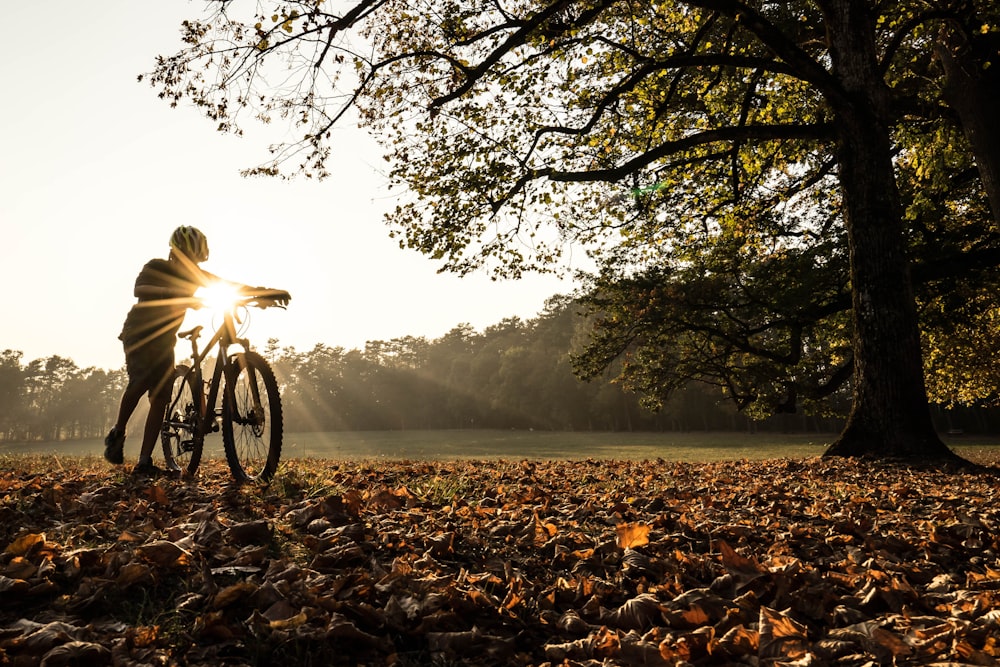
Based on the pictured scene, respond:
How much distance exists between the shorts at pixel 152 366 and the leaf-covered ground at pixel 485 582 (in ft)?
4.90

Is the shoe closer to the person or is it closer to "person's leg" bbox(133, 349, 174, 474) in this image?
the person

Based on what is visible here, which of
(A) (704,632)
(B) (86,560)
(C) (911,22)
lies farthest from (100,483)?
(C) (911,22)

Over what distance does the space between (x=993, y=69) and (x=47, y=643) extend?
43.9ft

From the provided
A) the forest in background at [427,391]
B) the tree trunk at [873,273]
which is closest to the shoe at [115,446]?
the tree trunk at [873,273]

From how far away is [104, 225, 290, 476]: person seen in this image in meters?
5.84

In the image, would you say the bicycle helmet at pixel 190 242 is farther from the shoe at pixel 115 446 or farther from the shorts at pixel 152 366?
the shoe at pixel 115 446

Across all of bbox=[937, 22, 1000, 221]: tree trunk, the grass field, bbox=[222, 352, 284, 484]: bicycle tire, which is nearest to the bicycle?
bbox=[222, 352, 284, 484]: bicycle tire

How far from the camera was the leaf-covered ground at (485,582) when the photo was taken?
2.12 metres

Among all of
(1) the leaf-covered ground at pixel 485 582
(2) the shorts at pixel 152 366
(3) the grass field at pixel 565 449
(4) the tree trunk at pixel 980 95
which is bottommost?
(3) the grass field at pixel 565 449

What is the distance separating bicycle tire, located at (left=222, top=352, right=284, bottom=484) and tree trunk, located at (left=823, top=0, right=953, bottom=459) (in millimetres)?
7907

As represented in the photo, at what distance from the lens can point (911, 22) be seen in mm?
9188

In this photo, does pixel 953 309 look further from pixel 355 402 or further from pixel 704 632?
pixel 355 402

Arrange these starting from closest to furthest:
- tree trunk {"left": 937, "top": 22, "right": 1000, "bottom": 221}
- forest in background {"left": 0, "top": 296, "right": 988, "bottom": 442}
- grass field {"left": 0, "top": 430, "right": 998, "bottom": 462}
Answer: tree trunk {"left": 937, "top": 22, "right": 1000, "bottom": 221} < grass field {"left": 0, "top": 430, "right": 998, "bottom": 462} < forest in background {"left": 0, "top": 296, "right": 988, "bottom": 442}

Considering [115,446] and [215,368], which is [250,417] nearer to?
[215,368]
